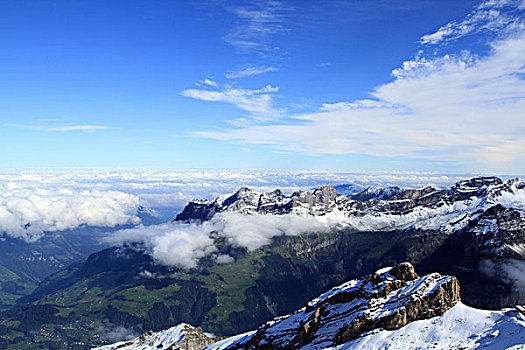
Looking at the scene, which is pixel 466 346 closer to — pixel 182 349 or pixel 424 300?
pixel 424 300

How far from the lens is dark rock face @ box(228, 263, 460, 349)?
8300 centimetres

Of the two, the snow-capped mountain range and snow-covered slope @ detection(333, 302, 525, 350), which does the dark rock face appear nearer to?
the snow-capped mountain range

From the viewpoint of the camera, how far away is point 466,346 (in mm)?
68875

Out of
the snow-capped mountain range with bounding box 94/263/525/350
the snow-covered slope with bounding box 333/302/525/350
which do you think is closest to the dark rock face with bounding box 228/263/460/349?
the snow-capped mountain range with bounding box 94/263/525/350

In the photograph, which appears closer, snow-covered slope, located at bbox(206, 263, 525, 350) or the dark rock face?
snow-covered slope, located at bbox(206, 263, 525, 350)

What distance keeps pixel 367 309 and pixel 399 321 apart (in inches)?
363

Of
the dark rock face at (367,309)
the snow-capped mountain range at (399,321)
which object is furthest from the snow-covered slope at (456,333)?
the dark rock face at (367,309)

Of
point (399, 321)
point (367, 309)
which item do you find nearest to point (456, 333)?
point (399, 321)

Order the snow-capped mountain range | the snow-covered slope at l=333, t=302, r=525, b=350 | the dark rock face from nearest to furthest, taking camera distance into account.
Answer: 1. the snow-covered slope at l=333, t=302, r=525, b=350
2. the snow-capped mountain range
3. the dark rock face

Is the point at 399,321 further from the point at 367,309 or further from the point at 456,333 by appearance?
the point at 456,333

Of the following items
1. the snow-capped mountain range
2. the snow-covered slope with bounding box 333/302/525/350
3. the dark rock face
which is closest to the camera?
the snow-covered slope with bounding box 333/302/525/350

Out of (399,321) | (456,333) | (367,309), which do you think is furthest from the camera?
(367,309)

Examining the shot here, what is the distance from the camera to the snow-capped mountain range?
2830 inches

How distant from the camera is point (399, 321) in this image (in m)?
80.8
